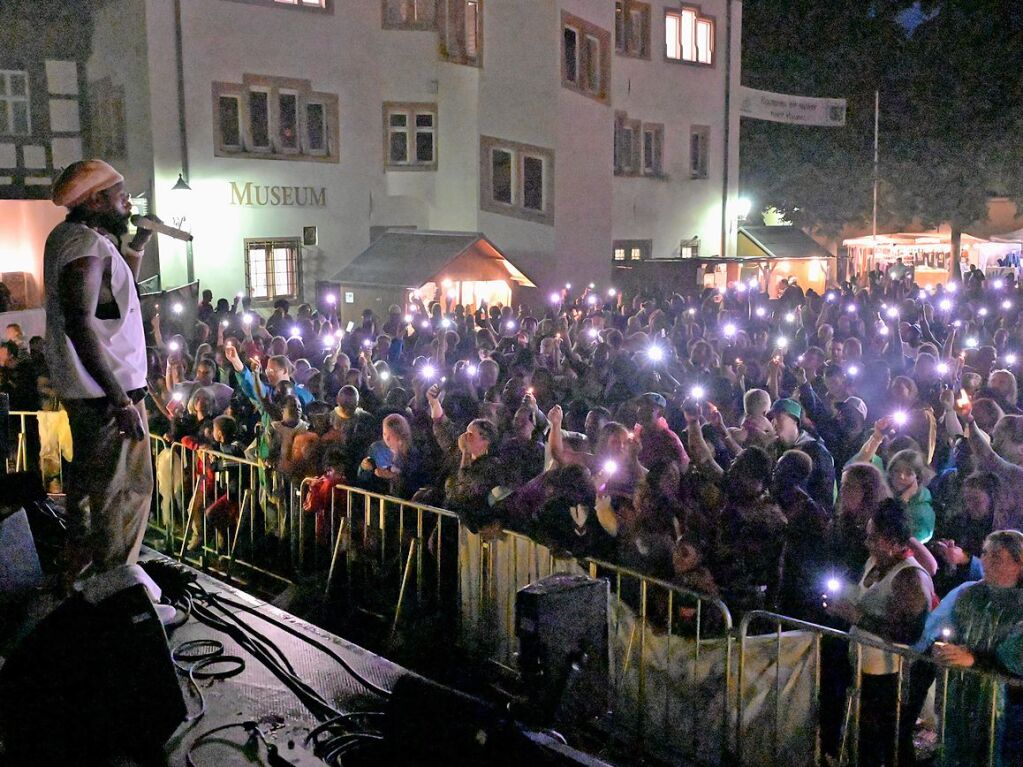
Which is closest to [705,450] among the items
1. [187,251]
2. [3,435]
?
[3,435]

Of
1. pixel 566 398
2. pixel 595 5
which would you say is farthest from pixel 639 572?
pixel 595 5

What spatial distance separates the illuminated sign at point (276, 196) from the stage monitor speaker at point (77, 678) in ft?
65.2

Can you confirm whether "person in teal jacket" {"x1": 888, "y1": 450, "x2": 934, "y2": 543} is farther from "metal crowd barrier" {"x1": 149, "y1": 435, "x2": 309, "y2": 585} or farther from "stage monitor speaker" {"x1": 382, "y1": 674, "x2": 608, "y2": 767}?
"metal crowd barrier" {"x1": 149, "y1": 435, "x2": 309, "y2": 585}

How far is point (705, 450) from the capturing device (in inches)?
277

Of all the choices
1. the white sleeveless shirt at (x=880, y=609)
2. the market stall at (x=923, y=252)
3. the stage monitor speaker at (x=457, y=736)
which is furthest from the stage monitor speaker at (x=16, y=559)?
the market stall at (x=923, y=252)

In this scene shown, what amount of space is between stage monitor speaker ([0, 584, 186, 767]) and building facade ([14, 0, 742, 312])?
741 inches

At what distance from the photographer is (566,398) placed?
1046cm

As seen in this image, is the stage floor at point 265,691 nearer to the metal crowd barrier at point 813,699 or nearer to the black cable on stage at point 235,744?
the black cable on stage at point 235,744

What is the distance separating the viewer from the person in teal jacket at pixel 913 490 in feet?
19.9

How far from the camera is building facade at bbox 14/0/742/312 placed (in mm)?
21625

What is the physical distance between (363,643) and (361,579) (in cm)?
47

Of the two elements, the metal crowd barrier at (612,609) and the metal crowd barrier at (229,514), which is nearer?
the metal crowd barrier at (612,609)

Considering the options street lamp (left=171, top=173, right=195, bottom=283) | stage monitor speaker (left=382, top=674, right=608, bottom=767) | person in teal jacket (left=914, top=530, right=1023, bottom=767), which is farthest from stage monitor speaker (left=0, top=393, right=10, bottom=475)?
street lamp (left=171, top=173, right=195, bottom=283)

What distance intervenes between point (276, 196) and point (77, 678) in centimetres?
2064
